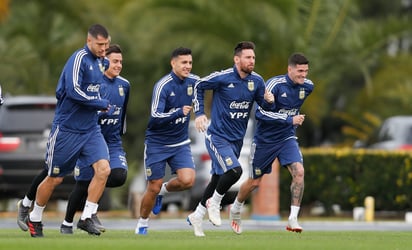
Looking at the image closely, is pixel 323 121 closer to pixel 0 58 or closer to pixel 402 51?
pixel 402 51

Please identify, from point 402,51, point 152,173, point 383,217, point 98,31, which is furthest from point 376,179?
point 402,51

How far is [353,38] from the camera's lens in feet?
111

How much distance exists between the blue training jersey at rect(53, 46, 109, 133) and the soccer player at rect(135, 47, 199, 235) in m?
1.44

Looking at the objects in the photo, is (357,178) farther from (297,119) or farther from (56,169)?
(56,169)

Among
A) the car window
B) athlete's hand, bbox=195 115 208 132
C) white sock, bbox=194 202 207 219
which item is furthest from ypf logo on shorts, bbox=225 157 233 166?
the car window

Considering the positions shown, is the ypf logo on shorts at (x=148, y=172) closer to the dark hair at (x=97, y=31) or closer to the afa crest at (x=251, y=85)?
the afa crest at (x=251, y=85)

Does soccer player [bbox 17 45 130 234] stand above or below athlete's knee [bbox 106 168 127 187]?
above

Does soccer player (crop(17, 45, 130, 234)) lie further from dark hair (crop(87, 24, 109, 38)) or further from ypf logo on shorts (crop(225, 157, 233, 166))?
dark hair (crop(87, 24, 109, 38))

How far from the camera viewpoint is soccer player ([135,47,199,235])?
58.5 feet

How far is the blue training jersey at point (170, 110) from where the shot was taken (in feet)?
57.9

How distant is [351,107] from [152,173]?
23.6 m

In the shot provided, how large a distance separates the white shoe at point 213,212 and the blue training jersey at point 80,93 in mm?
1727

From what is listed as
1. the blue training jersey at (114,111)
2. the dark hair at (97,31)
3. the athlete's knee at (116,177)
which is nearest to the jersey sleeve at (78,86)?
the dark hair at (97,31)

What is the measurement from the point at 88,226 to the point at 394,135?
1429 centimetres
